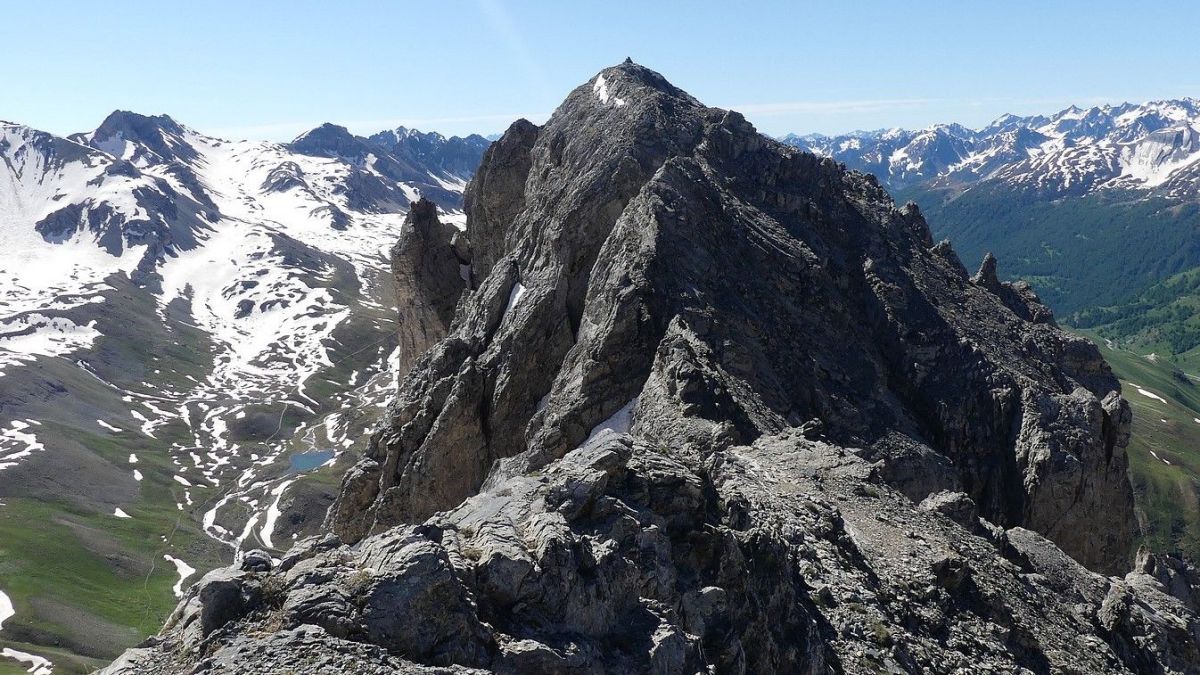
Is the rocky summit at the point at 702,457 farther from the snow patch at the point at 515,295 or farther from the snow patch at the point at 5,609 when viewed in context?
the snow patch at the point at 5,609

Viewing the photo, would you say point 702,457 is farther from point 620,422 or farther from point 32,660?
point 32,660

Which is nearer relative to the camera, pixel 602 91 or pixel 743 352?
pixel 743 352

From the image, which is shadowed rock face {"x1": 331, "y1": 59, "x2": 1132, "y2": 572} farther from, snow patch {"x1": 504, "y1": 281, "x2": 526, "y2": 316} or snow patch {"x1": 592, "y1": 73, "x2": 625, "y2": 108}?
snow patch {"x1": 592, "y1": 73, "x2": 625, "y2": 108}

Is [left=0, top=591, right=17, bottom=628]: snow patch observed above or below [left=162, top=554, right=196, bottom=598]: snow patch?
above

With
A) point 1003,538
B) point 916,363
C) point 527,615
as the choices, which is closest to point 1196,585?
point 1003,538

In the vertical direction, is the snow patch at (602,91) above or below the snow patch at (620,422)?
above

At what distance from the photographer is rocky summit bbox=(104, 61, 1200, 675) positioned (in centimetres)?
2150

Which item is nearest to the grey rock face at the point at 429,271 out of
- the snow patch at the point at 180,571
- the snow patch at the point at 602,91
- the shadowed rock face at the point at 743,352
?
the shadowed rock face at the point at 743,352

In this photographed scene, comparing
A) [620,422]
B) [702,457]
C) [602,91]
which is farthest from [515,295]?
[602,91]

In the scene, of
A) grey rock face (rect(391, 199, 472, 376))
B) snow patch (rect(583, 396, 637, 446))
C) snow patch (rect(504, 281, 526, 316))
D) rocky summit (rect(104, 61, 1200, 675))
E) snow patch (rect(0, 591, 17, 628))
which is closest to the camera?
rocky summit (rect(104, 61, 1200, 675))

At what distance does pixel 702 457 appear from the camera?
46344 mm

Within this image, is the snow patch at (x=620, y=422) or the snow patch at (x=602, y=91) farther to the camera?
the snow patch at (x=602, y=91)

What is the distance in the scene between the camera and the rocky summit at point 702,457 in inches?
846

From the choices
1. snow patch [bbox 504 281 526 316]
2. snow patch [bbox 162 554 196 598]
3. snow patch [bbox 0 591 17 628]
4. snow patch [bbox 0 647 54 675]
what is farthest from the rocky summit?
snow patch [bbox 162 554 196 598]
